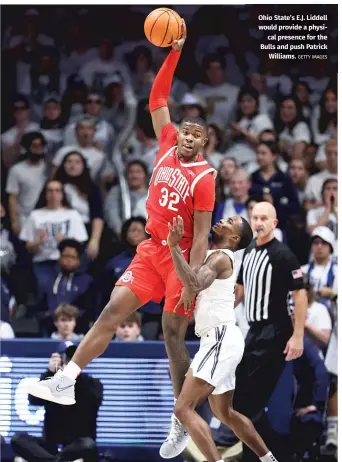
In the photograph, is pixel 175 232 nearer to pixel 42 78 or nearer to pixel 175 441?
pixel 175 441

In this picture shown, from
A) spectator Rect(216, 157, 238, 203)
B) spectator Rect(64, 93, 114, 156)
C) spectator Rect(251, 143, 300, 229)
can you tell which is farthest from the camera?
spectator Rect(64, 93, 114, 156)

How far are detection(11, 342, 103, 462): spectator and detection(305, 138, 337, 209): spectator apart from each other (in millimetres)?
3180

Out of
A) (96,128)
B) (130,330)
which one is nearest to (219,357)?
(130,330)

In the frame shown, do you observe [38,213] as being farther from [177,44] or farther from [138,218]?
[177,44]

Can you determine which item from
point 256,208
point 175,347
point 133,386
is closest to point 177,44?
point 256,208

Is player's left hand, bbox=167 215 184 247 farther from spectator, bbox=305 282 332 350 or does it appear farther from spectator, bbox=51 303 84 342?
spectator, bbox=305 282 332 350

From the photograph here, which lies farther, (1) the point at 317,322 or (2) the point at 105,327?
(1) the point at 317,322

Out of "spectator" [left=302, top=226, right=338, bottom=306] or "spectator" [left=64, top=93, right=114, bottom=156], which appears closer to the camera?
"spectator" [left=302, top=226, right=338, bottom=306]

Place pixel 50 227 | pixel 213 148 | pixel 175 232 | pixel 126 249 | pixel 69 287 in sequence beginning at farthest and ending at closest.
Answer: pixel 213 148, pixel 50 227, pixel 126 249, pixel 69 287, pixel 175 232

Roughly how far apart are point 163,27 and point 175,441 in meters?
3.11

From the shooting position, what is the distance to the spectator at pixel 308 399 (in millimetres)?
8492

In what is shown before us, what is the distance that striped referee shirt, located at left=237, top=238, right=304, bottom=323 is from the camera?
27.5ft

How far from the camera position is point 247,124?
10711mm

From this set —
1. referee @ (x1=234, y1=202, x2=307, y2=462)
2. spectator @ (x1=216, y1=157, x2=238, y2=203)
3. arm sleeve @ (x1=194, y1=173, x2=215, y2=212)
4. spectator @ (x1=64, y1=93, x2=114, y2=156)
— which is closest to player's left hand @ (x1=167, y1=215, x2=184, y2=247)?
arm sleeve @ (x1=194, y1=173, x2=215, y2=212)
